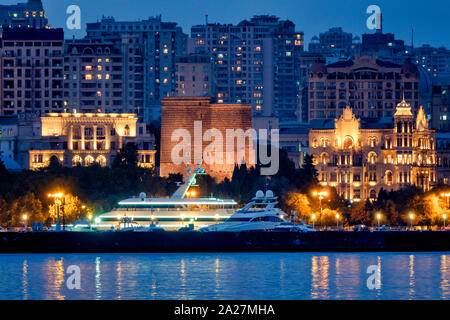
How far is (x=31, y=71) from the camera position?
7584 inches

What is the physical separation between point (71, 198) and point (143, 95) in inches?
3158

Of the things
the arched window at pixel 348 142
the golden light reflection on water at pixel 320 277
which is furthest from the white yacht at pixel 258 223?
the arched window at pixel 348 142

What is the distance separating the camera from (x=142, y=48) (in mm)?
196875

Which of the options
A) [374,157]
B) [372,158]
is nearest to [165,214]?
[372,158]

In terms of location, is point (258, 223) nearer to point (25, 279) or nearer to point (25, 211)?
point (25, 279)

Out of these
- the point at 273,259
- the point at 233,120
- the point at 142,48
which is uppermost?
the point at 142,48

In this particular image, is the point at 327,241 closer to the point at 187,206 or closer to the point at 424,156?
the point at 187,206

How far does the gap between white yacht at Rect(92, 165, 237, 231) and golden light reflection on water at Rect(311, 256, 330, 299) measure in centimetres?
1056

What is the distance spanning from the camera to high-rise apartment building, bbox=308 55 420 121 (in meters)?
188

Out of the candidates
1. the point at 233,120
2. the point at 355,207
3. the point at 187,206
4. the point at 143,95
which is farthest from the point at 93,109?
the point at 187,206

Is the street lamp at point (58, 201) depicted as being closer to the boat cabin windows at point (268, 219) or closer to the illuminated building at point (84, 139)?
the boat cabin windows at point (268, 219)

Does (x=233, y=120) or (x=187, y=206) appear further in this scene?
(x=233, y=120)

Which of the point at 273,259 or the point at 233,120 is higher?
the point at 233,120

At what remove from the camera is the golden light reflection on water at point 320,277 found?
78.3 m
